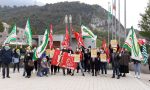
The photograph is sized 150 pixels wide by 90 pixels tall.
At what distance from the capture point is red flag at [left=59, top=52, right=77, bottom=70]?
19.9m

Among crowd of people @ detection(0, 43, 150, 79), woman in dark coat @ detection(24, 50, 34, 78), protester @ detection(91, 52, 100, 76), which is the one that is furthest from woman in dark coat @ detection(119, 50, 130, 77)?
woman in dark coat @ detection(24, 50, 34, 78)

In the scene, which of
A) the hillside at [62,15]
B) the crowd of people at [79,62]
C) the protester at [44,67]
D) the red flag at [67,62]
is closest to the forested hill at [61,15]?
the hillside at [62,15]

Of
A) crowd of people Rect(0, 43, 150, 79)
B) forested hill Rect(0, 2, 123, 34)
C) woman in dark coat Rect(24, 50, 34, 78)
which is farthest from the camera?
forested hill Rect(0, 2, 123, 34)

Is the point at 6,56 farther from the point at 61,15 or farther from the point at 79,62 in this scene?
the point at 61,15

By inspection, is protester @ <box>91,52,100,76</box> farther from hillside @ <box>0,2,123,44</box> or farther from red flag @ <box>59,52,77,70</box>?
hillside @ <box>0,2,123,44</box>

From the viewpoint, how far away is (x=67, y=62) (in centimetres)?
1998

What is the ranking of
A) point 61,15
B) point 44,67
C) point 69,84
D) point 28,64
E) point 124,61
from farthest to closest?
point 61,15 → point 124,61 → point 44,67 → point 28,64 → point 69,84

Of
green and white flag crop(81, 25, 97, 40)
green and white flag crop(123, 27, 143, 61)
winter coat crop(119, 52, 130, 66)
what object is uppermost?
green and white flag crop(81, 25, 97, 40)

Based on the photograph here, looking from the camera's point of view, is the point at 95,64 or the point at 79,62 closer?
the point at 95,64

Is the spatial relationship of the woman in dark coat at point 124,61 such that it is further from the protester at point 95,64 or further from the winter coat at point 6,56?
the winter coat at point 6,56

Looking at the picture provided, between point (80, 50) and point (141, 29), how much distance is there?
32975 millimetres

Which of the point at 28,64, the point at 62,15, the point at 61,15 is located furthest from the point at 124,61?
the point at 62,15

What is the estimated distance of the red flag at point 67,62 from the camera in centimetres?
1988

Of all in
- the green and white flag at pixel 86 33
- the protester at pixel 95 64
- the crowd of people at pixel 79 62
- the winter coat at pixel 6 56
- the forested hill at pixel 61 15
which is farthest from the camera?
the forested hill at pixel 61 15
